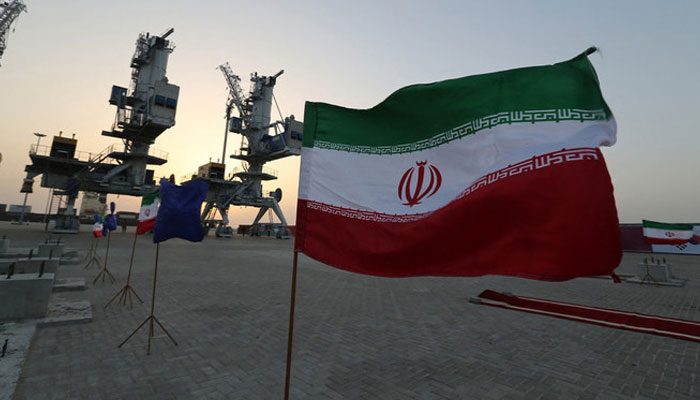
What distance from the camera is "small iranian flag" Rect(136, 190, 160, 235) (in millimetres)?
7289

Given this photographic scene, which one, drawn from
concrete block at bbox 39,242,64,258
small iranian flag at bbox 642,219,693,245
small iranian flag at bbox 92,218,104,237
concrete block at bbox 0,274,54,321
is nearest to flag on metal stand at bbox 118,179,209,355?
concrete block at bbox 0,274,54,321

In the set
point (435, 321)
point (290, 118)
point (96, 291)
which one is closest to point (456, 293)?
point (435, 321)

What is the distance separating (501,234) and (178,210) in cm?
556

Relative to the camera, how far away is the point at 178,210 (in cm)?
571

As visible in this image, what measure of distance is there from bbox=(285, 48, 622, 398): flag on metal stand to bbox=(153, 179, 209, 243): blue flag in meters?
3.72

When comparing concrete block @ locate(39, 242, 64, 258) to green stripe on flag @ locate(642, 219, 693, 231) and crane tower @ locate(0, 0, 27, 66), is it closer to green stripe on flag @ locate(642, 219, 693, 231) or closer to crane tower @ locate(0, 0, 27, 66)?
green stripe on flag @ locate(642, 219, 693, 231)

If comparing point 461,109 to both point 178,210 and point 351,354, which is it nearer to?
point 351,354

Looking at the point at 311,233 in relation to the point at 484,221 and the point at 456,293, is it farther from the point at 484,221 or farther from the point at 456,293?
the point at 456,293

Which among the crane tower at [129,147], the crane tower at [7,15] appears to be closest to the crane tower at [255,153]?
the crane tower at [129,147]

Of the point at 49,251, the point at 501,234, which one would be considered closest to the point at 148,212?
the point at 501,234

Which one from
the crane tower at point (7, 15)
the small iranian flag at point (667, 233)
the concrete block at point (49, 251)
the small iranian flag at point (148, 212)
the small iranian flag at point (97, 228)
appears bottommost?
the concrete block at point (49, 251)

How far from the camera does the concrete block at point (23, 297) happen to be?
6164 millimetres

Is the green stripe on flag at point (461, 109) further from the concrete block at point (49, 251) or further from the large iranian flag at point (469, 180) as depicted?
the concrete block at point (49, 251)

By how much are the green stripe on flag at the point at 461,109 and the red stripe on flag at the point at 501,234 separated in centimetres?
44
